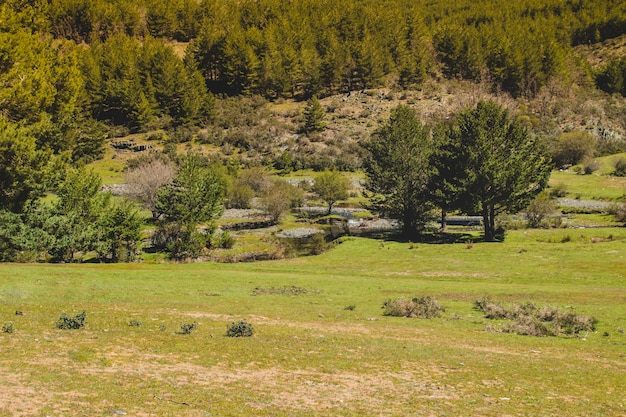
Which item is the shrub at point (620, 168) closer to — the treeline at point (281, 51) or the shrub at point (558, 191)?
the shrub at point (558, 191)

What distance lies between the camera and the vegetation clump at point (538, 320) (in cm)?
2050

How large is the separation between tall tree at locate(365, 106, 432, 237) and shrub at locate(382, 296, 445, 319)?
3587 cm

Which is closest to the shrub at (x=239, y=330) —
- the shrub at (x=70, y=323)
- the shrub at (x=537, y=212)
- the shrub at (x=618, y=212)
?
the shrub at (x=70, y=323)

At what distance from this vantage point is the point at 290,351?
15055 millimetres

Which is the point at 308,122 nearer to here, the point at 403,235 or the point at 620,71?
the point at 403,235

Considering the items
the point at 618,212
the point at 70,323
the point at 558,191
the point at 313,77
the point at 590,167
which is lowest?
the point at 618,212

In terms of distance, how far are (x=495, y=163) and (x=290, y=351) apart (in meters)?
42.1

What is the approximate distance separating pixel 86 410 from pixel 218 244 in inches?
1887

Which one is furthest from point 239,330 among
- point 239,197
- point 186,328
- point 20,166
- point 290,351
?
point 239,197

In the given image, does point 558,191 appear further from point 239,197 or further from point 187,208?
point 187,208

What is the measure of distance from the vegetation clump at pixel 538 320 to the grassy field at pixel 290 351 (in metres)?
0.61

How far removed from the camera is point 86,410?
912 centimetres

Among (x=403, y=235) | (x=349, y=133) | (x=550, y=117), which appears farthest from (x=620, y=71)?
(x=403, y=235)

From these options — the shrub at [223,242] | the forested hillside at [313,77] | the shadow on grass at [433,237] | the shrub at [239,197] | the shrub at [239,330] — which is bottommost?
the shadow on grass at [433,237]
